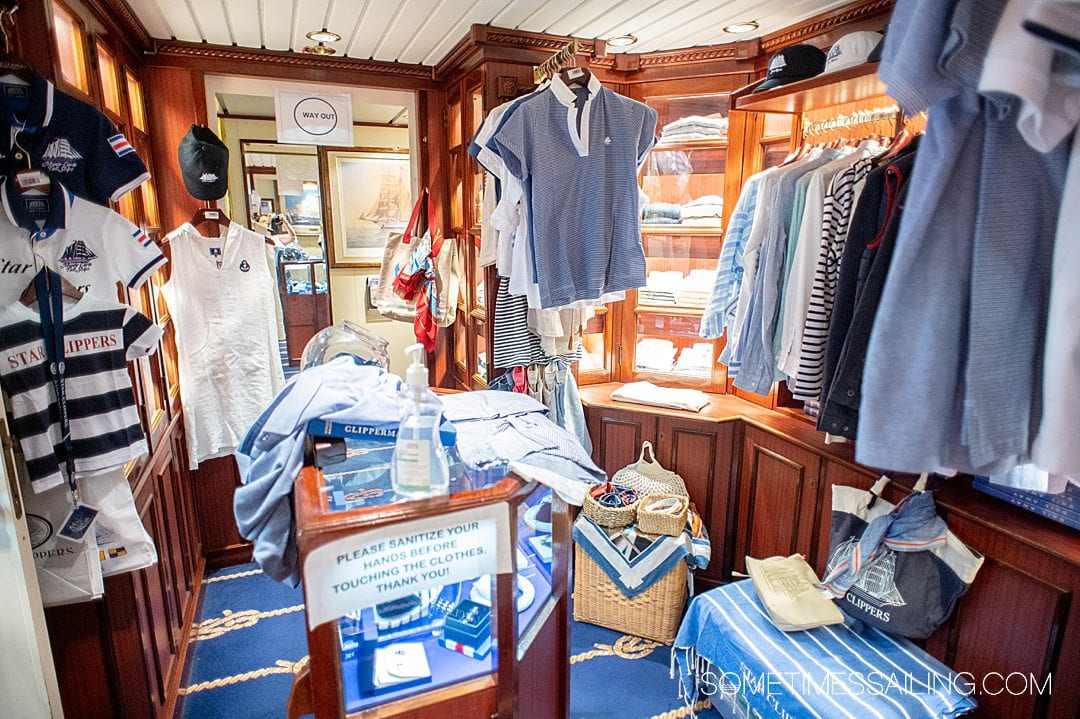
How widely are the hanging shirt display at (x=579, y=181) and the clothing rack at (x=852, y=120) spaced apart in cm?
69

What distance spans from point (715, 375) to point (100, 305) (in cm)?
258

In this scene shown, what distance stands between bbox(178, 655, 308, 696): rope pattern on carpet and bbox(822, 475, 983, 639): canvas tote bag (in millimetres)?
2095

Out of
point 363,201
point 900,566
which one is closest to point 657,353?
point 900,566

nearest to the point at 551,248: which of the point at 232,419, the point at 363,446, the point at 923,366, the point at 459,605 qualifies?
the point at 363,446

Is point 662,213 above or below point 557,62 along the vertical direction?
below

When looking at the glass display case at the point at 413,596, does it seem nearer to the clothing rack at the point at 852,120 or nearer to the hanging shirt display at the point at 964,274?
the hanging shirt display at the point at 964,274

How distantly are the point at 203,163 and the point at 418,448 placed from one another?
2206mm

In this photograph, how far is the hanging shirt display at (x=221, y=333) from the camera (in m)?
2.77

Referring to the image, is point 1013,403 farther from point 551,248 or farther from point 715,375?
point 715,375

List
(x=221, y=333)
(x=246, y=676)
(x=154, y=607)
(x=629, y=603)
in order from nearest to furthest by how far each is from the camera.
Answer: (x=154, y=607), (x=246, y=676), (x=629, y=603), (x=221, y=333)

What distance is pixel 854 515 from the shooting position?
85.2 inches

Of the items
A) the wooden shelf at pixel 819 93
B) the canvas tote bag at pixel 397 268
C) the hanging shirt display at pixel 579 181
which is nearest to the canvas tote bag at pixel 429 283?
the canvas tote bag at pixel 397 268

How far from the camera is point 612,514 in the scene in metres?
2.66

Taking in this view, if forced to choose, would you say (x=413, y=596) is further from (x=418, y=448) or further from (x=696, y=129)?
(x=696, y=129)
